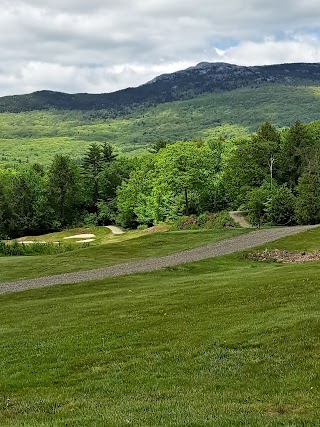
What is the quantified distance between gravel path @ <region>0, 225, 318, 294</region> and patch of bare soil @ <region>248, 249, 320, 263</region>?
2.53 metres

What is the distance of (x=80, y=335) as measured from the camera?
57.6ft

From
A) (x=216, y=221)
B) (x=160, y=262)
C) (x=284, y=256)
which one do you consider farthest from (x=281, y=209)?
(x=160, y=262)

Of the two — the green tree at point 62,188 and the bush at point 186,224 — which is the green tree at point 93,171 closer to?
the green tree at point 62,188

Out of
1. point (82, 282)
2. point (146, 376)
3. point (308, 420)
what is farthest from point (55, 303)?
point (308, 420)

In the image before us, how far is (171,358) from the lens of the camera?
45.9ft

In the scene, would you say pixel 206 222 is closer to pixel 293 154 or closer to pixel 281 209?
pixel 281 209

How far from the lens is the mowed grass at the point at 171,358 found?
998cm

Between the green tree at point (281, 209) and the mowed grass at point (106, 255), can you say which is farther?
the green tree at point (281, 209)

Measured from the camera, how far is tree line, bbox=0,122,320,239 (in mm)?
72312

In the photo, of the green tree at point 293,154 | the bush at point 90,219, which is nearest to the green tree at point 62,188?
the bush at point 90,219

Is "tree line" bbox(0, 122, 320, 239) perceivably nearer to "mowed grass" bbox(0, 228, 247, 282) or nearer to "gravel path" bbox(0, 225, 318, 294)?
"mowed grass" bbox(0, 228, 247, 282)

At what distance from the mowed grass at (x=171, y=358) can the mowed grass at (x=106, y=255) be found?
13790mm

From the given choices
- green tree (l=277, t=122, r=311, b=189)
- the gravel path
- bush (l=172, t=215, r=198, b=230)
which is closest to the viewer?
the gravel path

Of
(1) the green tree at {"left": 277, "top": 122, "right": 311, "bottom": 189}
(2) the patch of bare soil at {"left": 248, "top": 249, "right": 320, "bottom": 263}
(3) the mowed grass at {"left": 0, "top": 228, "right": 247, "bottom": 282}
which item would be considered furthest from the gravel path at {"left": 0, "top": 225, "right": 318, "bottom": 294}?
(1) the green tree at {"left": 277, "top": 122, "right": 311, "bottom": 189}
